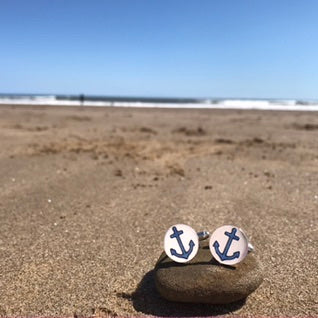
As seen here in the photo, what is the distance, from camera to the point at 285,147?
13.8 metres

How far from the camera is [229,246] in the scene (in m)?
3.88

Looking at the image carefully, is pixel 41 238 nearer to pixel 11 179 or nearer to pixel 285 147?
pixel 11 179

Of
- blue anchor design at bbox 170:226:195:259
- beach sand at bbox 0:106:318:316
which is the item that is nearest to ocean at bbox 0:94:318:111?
beach sand at bbox 0:106:318:316

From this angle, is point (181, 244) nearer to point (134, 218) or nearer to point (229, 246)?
point (229, 246)

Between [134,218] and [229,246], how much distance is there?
108 inches

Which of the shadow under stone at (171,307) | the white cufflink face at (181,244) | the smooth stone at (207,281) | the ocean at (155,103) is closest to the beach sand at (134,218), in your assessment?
the shadow under stone at (171,307)

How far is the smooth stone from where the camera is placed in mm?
3729

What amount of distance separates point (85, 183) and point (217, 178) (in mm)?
2874

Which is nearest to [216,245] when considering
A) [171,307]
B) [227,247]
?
[227,247]

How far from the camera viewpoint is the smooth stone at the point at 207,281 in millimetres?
3729

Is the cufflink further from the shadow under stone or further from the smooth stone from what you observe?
the shadow under stone

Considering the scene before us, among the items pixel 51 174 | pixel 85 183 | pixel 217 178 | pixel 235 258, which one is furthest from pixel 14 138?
pixel 235 258

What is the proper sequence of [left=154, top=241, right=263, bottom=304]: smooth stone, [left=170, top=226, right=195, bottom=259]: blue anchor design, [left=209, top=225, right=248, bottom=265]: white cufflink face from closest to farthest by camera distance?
1. [left=154, top=241, right=263, bottom=304]: smooth stone
2. [left=209, top=225, right=248, bottom=265]: white cufflink face
3. [left=170, top=226, right=195, bottom=259]: blue anchor design

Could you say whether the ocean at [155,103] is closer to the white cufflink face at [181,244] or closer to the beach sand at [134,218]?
the beach sand at [134,218]
